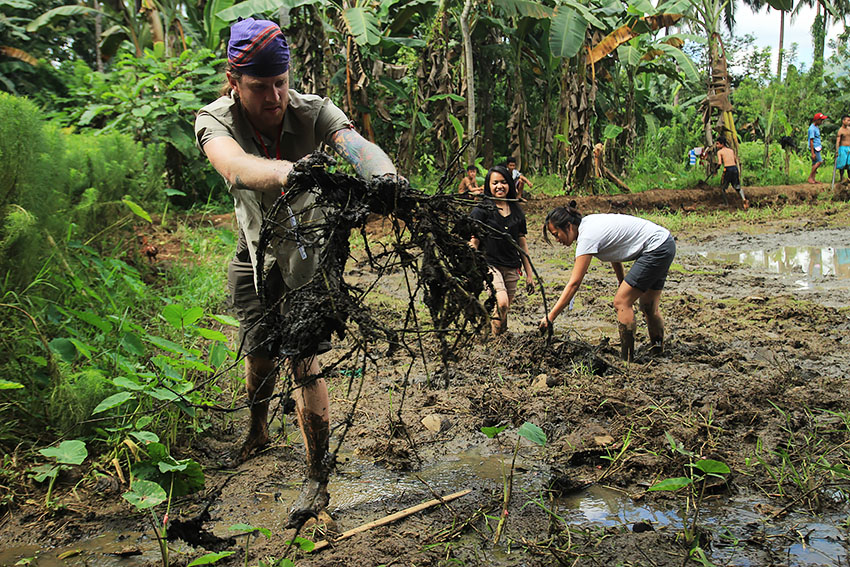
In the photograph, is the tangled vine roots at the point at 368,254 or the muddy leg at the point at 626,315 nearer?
the tangled vine roots at the point at 368,254

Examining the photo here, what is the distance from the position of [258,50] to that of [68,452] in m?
1.89

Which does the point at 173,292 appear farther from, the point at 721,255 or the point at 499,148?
the point at 499,148

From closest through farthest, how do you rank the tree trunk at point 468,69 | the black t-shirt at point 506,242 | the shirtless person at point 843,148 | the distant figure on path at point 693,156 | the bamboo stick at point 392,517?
the bamboo stick at point 392,517
the black t-shirt at point 506,242
the tree trunk at point 468,69
the shirtless person at point 843,148
the distant figure on path at point 693,156

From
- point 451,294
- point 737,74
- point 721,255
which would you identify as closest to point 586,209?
point 721,255

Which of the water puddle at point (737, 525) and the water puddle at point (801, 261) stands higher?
the water puddle at point (737, 525)

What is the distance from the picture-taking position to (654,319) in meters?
5.21

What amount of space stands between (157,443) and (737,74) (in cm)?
2984

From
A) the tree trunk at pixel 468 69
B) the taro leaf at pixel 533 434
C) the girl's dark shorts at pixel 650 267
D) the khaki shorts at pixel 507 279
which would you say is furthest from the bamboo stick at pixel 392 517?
the tree trunk at pixel 468 69

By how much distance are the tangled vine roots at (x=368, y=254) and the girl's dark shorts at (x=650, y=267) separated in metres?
2.92

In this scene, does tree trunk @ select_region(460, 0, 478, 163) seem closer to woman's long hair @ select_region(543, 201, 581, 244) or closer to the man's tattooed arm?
woman's long hair @ select_region(543, 201, 581, 244)

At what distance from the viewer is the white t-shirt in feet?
15.9

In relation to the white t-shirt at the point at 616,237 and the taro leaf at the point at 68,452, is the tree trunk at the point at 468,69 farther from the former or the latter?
the taro leaf at the point at 68,452

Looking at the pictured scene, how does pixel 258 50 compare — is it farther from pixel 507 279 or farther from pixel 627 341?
pixel 507 279

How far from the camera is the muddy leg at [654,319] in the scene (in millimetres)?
5172
